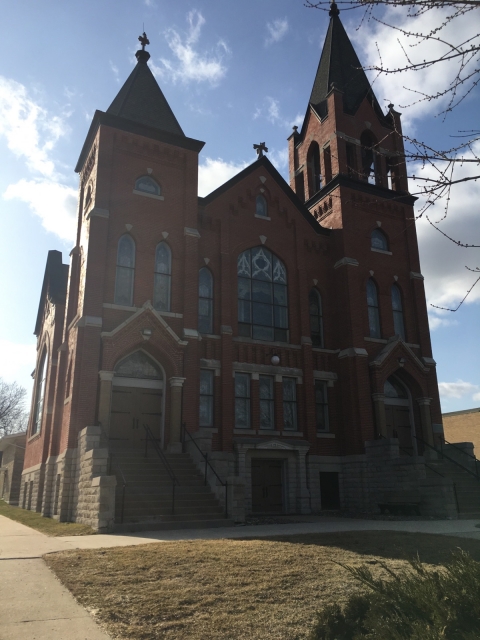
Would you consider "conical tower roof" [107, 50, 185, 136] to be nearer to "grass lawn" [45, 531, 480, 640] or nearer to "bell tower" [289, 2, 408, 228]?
"bell tower" [289, 2, 408, 228]

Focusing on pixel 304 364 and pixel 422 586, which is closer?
pixel 422 586

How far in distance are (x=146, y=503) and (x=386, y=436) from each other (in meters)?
11.7

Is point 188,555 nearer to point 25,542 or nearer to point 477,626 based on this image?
point 25,542

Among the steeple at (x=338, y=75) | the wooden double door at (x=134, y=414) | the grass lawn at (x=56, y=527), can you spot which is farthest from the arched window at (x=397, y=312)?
the grass lawn at (x=56, y=527)

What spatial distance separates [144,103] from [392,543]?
20401 mm

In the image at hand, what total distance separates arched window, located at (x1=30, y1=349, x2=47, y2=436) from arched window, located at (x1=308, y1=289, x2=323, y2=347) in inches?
497

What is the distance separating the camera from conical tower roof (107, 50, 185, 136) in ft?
76.1

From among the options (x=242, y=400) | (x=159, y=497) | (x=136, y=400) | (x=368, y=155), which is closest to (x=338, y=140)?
(x=368, y=155)

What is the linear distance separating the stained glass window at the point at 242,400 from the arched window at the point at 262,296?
73.9 inches

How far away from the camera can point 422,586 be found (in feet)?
15.3

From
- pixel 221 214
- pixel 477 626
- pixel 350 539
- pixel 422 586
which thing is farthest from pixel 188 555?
pixel 221 214

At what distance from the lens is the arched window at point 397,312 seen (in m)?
25.4

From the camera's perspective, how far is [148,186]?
22.1 m

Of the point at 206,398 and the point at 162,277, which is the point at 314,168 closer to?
the point at 162,277
